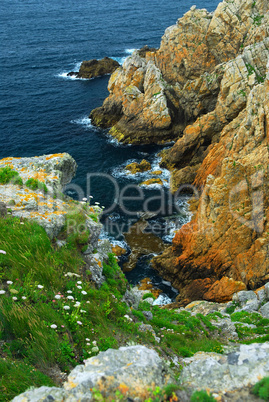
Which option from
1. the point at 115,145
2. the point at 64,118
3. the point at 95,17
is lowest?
the point at 115,145

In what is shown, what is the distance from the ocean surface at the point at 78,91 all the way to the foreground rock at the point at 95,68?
8.46ft

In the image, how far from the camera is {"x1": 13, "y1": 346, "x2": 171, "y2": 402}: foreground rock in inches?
216

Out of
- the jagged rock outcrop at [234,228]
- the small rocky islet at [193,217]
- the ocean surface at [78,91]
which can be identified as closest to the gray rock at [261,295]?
the small rocky islet at [193,217]

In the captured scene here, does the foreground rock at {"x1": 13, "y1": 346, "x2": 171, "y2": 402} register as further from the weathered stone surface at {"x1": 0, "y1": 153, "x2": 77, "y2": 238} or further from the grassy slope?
the weathered stone surface at {"x1": 0, "y1": 153, "x2": 77, "y2": 238}

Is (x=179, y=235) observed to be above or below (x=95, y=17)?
below

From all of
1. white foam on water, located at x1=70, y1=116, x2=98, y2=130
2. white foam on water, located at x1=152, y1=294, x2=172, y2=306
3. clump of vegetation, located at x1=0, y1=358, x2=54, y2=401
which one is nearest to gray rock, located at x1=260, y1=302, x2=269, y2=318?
white foam on water, located at x1=152, y1=294, x2=172, y2=306

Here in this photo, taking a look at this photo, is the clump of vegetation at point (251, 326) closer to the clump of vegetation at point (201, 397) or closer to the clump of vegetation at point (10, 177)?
the clump of vegetation at point (201, 397)

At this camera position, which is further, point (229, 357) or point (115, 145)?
point (115, 145)

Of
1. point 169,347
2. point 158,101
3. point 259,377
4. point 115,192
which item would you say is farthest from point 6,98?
Result: point 259,377

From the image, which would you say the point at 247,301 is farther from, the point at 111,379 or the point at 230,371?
the point at 111,379

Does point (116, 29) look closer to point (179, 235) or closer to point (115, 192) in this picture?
point (115, 192)

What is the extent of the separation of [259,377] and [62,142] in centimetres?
5069

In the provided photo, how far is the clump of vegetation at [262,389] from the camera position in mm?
5219

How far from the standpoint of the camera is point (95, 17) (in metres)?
117
